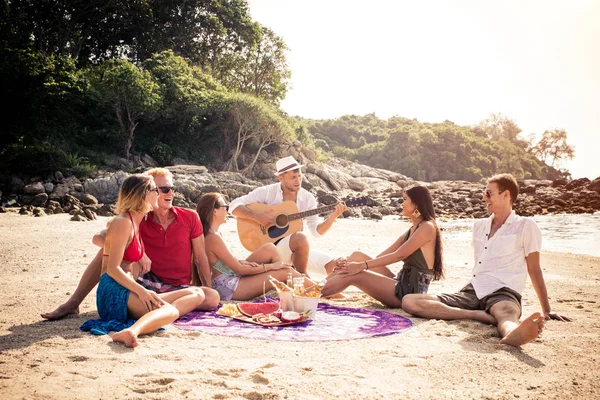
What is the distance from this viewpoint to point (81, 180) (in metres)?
20.7

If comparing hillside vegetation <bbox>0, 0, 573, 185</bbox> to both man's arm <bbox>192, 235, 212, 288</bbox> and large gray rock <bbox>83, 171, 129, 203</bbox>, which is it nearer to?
large gray rock <bbox>83, 171, 129, 203</bbox>

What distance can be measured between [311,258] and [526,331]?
3283mm

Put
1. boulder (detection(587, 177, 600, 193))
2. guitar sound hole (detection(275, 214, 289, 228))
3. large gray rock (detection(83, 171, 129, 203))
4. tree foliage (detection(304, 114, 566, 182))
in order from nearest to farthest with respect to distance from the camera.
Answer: guitar sound hole (detection(275, 214, 289, 228)), large gray rock (detection(83, 171, 129, 203)), boulder (detection(587, 177, 600, 193)), tree foliage (detection(304, 114, 566, 182))

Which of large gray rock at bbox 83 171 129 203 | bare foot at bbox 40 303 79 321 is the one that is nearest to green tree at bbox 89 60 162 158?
large gray rock at bbox 83 171 129 203

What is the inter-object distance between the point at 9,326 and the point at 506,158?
75.1 m

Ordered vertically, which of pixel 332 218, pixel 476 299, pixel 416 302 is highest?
pixel 332 218

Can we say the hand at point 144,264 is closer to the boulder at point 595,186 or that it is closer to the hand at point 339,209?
the hand at point 339,209

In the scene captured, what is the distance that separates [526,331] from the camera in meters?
3.79

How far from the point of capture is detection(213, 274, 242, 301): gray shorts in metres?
5.68

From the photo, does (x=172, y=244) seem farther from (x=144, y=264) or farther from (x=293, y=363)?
(x=293, y=363)

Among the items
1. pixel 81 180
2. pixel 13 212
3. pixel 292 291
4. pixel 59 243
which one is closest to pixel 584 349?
pixel 292 291

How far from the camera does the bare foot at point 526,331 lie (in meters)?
3.71

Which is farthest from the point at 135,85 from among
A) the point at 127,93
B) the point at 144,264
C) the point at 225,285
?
the point at 144,264

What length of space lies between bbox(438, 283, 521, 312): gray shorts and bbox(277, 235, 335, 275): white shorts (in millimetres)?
1938
